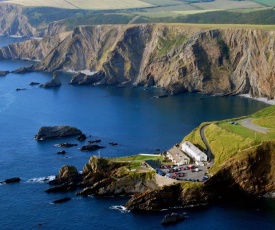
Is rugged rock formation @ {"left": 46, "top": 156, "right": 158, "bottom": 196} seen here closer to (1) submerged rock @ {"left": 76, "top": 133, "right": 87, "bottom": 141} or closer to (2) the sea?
(2) the sea

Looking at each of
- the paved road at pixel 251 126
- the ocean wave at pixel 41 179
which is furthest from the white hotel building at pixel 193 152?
the ocean wave at pixel 41 179

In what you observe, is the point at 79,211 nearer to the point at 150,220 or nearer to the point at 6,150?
the point at 150,220

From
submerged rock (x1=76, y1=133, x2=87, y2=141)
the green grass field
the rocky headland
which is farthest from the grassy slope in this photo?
submerged rock (x1=76, y1=133, x2=87, y2=141)

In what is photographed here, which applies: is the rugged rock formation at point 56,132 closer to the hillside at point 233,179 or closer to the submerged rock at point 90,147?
the submerged rock at point 90,147

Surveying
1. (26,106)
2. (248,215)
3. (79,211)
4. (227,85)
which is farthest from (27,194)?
(227,85)

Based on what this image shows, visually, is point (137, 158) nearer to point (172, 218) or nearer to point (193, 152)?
point (193, 152)

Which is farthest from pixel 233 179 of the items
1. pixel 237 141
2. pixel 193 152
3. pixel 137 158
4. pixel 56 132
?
pixel 56 132
